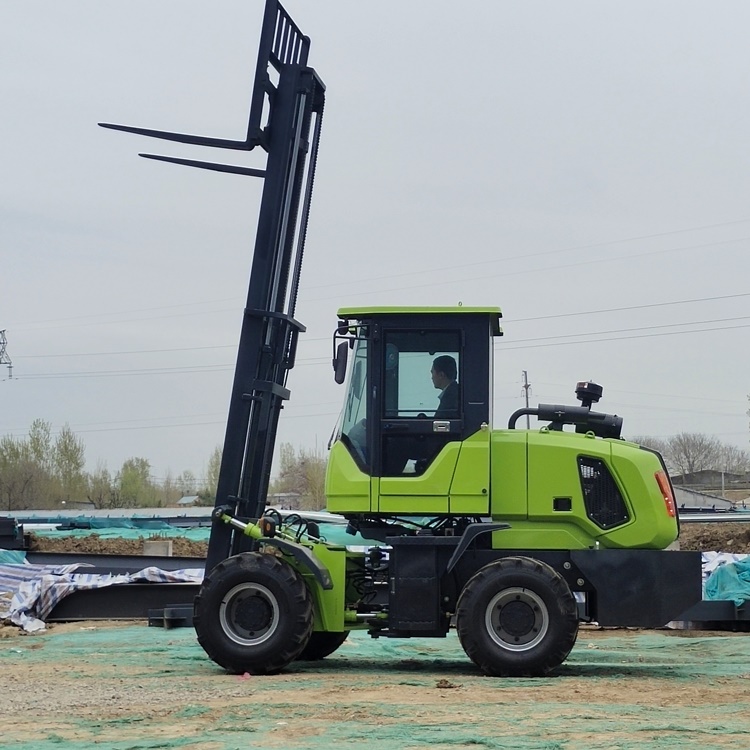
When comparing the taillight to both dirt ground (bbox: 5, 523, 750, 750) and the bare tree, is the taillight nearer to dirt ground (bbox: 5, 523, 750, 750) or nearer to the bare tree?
dirt ground (bbox: 5, 523, 750, 750)

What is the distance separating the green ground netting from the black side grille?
4.38 feet

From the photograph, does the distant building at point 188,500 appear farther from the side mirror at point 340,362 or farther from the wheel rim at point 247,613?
the side mirror at point 340,362

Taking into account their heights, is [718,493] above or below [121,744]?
above

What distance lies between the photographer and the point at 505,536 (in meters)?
10.7

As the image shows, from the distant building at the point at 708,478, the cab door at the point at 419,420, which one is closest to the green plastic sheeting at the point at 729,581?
the cab door at the point at 419,420

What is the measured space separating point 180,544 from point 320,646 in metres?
18.2

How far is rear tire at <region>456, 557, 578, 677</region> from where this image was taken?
1007cm

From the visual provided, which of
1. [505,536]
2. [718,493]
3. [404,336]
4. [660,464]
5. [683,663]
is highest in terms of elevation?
[718,493]

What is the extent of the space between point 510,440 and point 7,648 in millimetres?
5790

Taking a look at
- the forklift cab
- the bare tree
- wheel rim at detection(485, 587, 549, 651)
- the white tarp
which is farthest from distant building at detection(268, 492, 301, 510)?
wheel rim at detection(485, 587, 549, 651)

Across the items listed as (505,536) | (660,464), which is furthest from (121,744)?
(660,464)

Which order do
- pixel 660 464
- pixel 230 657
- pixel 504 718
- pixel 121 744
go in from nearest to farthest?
pixel 121 744 → pixel 504 718 → pixel 230 657 → pixel 660 464

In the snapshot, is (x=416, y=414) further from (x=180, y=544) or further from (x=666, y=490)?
(x=180, y=544)

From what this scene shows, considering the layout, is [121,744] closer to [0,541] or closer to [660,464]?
[660,464]
